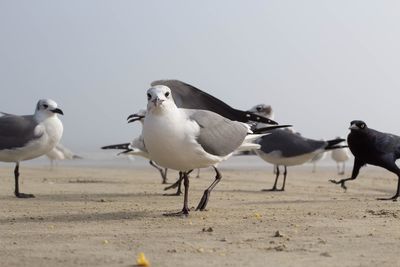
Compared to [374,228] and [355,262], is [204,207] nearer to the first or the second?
[374,228]

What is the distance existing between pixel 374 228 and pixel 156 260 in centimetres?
232

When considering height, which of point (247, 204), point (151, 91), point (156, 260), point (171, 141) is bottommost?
point (247, 204)

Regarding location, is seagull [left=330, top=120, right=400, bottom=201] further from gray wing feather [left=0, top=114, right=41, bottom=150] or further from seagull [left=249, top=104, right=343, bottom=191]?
gray wing feather [left=0, top=114, right=41, bottom=150]

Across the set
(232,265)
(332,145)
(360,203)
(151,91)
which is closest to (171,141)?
(151,91)

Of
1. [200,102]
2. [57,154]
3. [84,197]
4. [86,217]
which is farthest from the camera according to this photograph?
[57,154]

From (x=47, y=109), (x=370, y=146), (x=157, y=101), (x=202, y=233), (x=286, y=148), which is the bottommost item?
(x=286, y=148)

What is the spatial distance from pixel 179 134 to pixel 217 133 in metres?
0.72

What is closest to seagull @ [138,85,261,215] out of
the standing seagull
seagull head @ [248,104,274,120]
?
the standing seagull

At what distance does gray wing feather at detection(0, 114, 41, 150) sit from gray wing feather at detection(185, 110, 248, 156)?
327cm

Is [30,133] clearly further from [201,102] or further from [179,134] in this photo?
[179,134]

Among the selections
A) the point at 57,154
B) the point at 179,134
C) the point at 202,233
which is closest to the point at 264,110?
the point at 179,134

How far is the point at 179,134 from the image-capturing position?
6355mm

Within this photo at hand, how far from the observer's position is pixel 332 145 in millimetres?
12539

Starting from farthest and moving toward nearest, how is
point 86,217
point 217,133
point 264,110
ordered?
point 264,110 < point 217,133 < point 86,217
